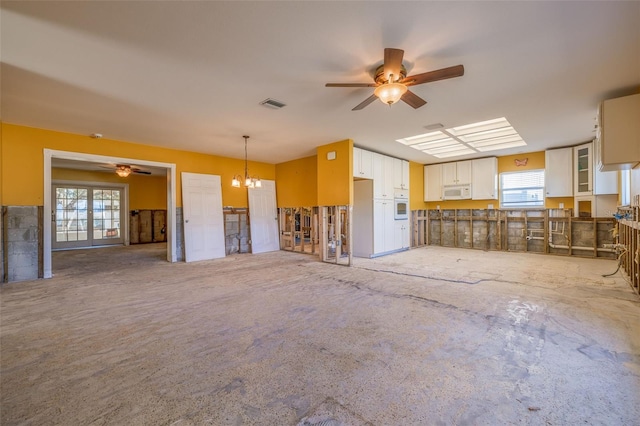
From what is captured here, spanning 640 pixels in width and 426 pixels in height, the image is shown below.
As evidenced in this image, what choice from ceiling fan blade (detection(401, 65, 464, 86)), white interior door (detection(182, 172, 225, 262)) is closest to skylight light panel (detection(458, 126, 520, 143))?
ceiling fan blade (detection(401, 65, 464, 86))

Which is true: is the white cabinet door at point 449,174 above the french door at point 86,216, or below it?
above

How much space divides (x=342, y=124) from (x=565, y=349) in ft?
13.3

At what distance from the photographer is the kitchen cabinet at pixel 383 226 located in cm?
652

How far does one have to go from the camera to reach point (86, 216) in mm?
8805

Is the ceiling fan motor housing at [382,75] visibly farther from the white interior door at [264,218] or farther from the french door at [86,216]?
the french door at [86,216]

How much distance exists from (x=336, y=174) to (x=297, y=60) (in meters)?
3.29

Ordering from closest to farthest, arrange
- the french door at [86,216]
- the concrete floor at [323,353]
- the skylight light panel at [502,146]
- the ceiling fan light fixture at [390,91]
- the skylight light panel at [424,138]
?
the concrete floor at [323,353] → the ceiling fan light fixture at [390,91] → the skylight light panel at [424,138] → the skylight light panel at [502,146] → the french door at [86,216]

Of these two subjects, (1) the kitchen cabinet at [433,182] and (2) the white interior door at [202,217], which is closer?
(2) the white interior door at [202,217]

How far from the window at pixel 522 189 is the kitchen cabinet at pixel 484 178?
0.96 feet

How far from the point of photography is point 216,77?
120 inches

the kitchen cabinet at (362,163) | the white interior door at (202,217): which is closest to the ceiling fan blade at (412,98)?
the kitchen cabinet at (362,163)

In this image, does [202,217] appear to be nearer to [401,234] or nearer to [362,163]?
[362,163]

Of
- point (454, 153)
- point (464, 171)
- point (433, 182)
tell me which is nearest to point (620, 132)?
point (454, 153)

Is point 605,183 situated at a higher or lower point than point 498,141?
lower
